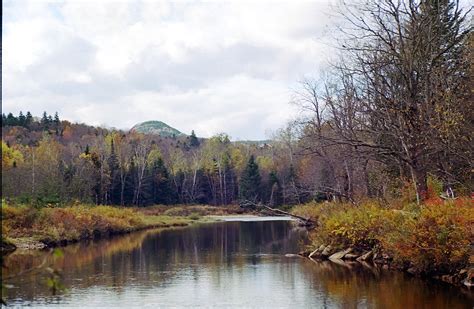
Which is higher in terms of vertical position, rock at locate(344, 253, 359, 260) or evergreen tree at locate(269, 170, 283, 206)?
evergreen tree at locate(269, 170, 283, 206)

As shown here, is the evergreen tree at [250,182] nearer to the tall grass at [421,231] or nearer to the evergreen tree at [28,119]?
the evergreen tree at [28,119]

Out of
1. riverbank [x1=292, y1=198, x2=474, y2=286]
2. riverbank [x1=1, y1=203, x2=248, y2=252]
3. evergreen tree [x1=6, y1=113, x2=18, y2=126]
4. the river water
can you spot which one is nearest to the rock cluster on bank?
riverbank [x1=292, y1=198, x2=474, y2=286]

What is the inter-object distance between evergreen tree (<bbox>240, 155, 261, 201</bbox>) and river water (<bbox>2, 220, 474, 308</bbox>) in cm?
5542

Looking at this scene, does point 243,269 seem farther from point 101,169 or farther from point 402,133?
point 101,169

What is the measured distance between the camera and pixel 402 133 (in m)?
25.5

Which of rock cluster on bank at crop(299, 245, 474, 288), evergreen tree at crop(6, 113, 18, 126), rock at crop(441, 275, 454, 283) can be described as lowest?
rock at crop(441, 275, 454, 283)

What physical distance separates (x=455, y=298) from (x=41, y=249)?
22873 millimetres

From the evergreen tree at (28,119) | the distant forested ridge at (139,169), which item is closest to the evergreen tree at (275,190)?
the distant forested ridge at (139,169)

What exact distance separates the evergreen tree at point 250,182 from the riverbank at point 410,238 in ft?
196

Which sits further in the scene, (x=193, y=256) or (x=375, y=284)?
(x=193, y=256)

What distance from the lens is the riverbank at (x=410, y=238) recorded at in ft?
64.1

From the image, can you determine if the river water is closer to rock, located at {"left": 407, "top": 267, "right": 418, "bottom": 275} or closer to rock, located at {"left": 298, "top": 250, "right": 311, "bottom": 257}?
rock, located at {"left": 407, "top": 267, "right": 418, "bottom": 275}

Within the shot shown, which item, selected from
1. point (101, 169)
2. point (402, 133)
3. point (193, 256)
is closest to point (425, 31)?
point (402, 133)

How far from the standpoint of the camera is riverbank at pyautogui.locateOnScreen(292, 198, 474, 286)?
19.5m
